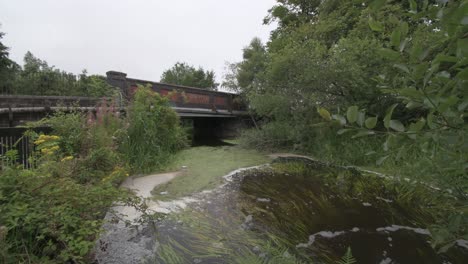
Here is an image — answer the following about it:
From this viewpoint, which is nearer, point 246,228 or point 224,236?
point 224,236

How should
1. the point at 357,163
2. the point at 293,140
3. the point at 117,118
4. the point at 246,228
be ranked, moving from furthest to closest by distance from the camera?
the point at 293,140
the point at 357,163
the point at 117,118
the point at 246,228

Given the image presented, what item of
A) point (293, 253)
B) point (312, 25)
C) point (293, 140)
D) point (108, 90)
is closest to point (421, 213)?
point (293, 253)

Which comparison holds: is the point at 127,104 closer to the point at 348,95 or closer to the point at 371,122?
the point at 348,95

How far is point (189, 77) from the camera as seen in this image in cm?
2870

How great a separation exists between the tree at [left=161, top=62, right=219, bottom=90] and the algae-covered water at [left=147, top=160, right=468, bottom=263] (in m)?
25.7

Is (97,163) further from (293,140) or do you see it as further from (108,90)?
(293,140)

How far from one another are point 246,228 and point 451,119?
7.80 ft

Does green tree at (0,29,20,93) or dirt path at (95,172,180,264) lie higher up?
green tree at (0,29,20,93)

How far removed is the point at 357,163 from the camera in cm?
616

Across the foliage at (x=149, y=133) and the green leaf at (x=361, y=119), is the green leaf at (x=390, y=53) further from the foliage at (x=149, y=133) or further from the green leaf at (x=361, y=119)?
the foliage at (x=149, y=133)

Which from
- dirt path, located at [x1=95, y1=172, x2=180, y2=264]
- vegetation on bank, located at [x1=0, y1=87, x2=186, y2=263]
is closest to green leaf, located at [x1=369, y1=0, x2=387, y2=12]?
vegetation on bank, located at [x1=0, y1=87, x2=186, y2=263]

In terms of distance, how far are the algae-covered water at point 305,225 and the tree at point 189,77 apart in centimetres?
2568

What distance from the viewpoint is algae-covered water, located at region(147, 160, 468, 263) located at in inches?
92.0

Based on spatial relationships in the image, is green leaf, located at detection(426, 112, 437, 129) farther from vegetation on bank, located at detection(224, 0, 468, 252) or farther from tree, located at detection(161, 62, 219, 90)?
tree, located at detection(161, 62, 219, 90)
